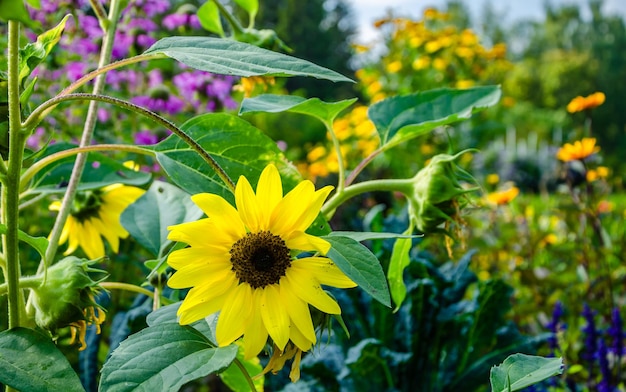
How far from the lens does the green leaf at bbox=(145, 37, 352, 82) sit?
0.25 meters

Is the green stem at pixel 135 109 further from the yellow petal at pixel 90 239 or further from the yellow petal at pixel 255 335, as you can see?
the yellow petal at pixel 90 239

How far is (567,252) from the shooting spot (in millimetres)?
1228

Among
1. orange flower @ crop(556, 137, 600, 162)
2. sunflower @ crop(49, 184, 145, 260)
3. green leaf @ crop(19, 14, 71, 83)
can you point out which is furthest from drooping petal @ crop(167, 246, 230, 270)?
orange flower @ crop(556, 137, 600, 162)

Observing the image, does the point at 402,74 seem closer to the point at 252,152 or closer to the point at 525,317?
the point at 525,317

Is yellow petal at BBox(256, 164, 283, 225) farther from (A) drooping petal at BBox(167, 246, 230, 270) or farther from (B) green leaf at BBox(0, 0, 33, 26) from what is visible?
(B) green leaf at BBox(0, 0, 33, 26)

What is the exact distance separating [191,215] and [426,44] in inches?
112

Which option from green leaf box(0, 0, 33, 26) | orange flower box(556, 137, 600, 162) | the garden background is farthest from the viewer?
orange flower box(556, 137, 600, 162)

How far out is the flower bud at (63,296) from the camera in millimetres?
311

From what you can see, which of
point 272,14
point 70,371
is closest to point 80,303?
point 70,371

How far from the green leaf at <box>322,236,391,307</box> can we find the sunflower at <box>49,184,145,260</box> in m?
0.27

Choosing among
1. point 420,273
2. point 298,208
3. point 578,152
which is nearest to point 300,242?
point 298,208

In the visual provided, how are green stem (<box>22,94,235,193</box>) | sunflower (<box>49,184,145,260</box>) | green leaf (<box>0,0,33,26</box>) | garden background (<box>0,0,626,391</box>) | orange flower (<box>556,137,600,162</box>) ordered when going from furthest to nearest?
orange flower (<box>556,137,600,162</box>) → garden background (<box>0,0,626,391</box>) → sunflower (<box>49,184,145,260</box>) → green stem (<box>22,94,235,193</box>) → green leaf (<box>0,0,33,26</box>)

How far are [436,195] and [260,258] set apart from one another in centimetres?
12

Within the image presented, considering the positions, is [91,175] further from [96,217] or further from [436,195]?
[436,195]
